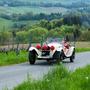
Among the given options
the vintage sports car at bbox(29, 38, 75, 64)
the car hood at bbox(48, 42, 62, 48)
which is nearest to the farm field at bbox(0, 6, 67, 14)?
the car hood at bbox(48, 42, 62, 48)

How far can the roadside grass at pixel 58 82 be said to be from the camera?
12873mm

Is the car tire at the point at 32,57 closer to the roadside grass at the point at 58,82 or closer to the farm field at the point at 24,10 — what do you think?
the roadside grass at the point at 58,82

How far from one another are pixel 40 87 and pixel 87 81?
2887 millimetres

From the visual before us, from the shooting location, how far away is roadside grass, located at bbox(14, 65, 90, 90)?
12.9 m

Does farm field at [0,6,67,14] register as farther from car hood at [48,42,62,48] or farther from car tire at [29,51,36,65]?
car tire at [29,51,36,65]

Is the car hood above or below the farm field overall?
above

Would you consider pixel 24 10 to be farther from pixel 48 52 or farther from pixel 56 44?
pixel 48 52

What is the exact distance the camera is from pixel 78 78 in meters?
16.6

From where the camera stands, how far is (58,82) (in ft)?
45.0

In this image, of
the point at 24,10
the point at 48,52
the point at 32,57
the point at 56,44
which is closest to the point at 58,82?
the point at 48,52

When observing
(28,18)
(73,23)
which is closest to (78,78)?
(73,23)

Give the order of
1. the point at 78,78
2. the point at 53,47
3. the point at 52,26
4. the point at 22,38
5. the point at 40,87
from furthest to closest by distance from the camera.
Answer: the point at 52,26
the point at 22,38
the point at 53,47
the point at 78,78
the point at 40,87

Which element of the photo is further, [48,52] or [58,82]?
[48,52]

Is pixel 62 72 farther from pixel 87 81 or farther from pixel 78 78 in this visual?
pixel 87 81
